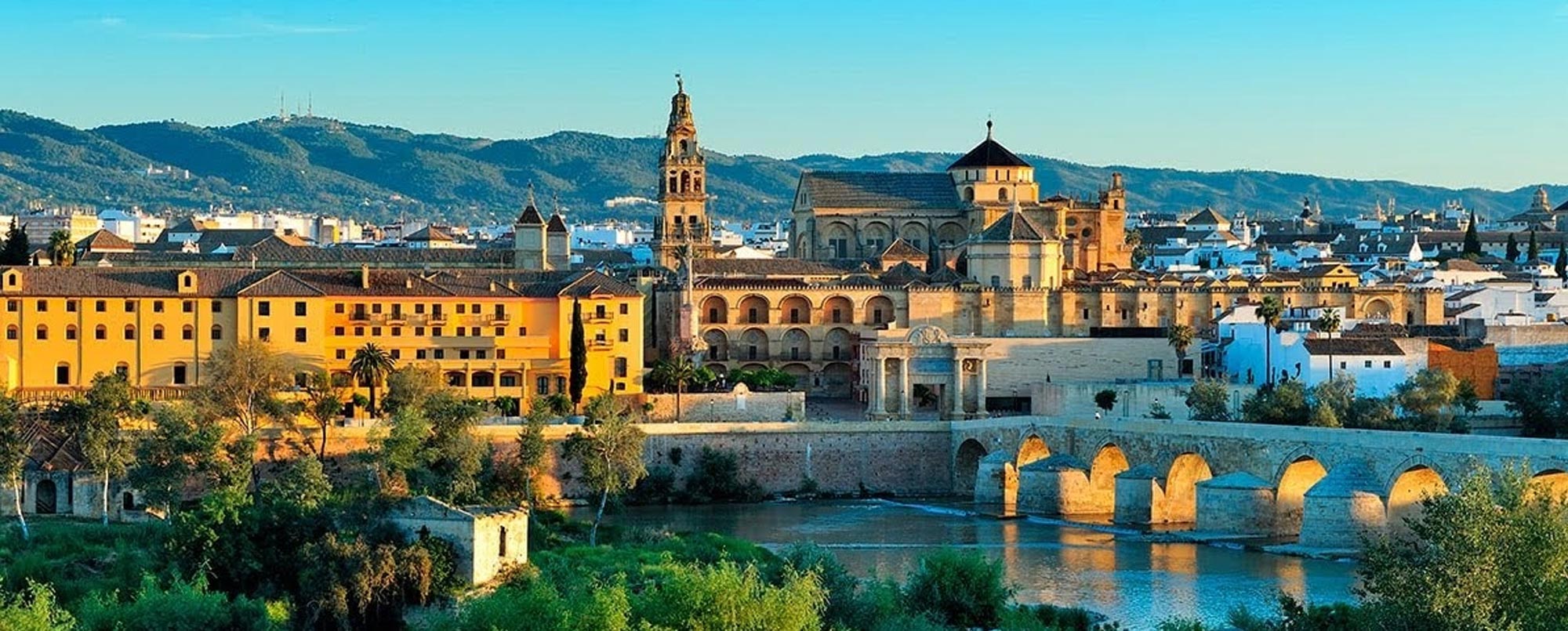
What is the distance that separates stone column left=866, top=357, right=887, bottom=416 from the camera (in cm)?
6831

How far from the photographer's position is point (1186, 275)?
280ft

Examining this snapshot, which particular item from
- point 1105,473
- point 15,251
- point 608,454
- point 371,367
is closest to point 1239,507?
point 1105,473

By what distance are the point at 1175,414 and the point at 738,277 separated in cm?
1537

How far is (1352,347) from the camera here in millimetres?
65562

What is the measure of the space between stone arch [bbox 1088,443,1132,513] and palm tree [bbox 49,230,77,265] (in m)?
35.6

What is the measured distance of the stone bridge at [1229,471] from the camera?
1916 inches

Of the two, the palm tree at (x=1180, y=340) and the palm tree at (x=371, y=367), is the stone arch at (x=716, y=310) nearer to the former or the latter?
the palm tree at (x=1180, y=340)

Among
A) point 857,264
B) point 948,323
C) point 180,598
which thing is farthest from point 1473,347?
point 180,598

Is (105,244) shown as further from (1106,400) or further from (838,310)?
(1106,400)

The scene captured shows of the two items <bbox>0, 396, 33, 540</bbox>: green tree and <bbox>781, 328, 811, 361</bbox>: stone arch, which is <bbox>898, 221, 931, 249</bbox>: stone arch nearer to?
<bbox>781, 328, 811, 361</bbox>: stone arch

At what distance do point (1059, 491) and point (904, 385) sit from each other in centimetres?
1137

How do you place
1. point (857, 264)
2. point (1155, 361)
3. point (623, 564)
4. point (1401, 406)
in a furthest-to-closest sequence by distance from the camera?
point (857, 264) < point (1155, 361) < point (1401, 406) < point (623, 564)

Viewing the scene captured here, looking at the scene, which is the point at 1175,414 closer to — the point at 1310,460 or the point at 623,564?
the point at 1310,460

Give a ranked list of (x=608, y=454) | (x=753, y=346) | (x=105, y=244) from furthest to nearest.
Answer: (x=105, y=244), (x=753, y=346), (x=608, y=454)
